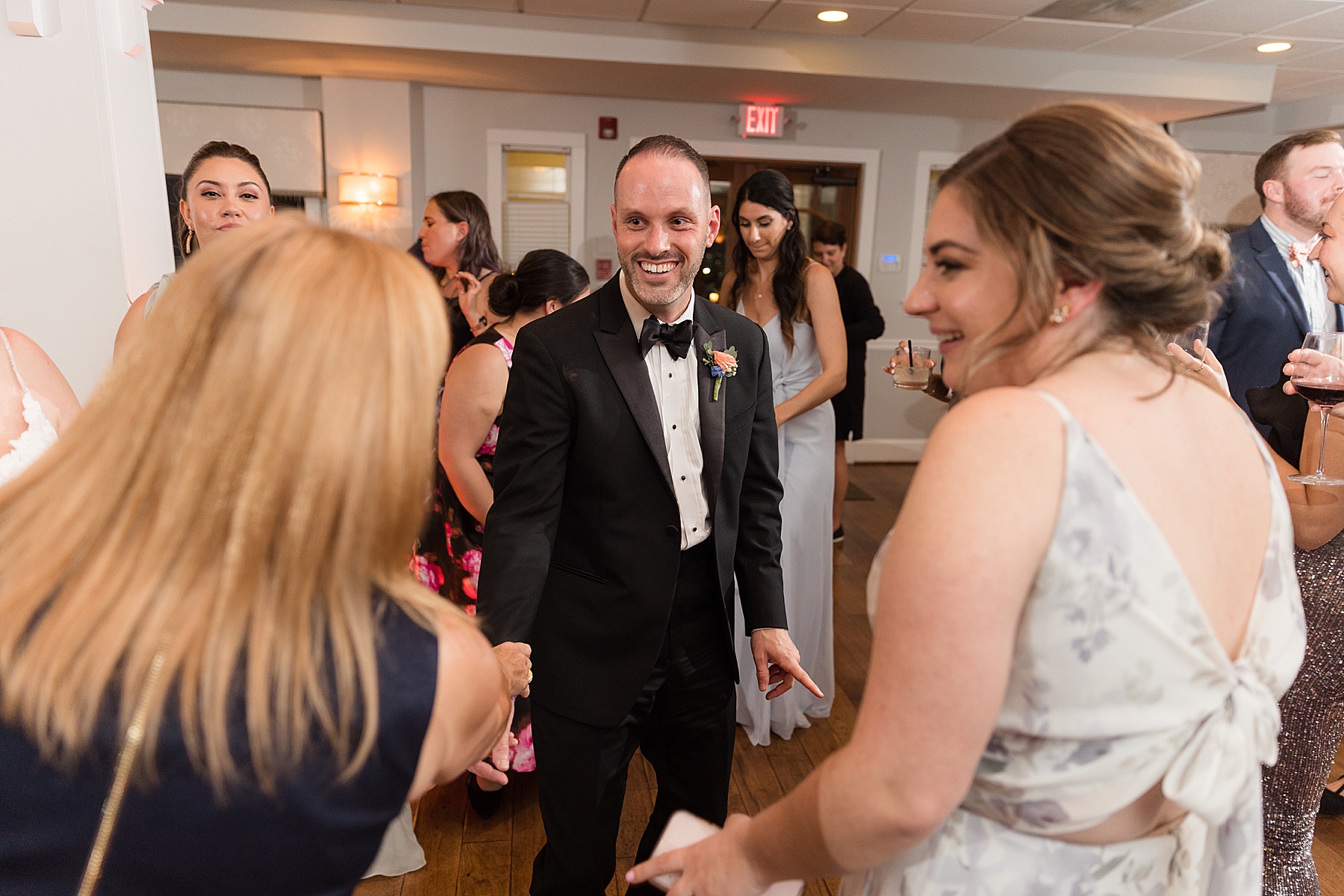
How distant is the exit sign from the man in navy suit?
443 cm

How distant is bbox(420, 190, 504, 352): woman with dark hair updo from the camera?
3.84 metres

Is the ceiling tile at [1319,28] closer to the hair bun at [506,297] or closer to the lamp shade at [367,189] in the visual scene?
the hair bun at [506,297]

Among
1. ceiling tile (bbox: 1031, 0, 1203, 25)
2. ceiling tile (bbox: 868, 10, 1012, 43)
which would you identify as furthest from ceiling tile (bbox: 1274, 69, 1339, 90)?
ceiling tile (bbox: 868, 10, 1012, 43)

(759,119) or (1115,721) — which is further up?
(759,119)

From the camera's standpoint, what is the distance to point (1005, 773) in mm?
894

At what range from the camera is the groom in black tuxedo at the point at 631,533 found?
66.1 inches

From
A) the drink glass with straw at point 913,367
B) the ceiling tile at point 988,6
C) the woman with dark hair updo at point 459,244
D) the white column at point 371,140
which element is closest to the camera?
the drink glass with straw at point 913,367

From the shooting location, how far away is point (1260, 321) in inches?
117

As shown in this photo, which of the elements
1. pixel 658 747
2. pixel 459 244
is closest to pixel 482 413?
pixel 658 747

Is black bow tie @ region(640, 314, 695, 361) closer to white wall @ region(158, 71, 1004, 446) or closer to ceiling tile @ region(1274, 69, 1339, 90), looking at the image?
white wall @ region(158, 71, 1004, 446)

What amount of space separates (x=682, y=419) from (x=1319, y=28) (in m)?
5.73

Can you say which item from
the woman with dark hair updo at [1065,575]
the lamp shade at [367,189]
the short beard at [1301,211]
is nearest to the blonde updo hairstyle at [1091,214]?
the woman with dark hair updo at [1065,575]

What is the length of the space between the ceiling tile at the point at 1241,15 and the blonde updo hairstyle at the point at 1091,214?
522 cm

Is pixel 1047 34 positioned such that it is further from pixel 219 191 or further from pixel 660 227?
pixel 219 191
